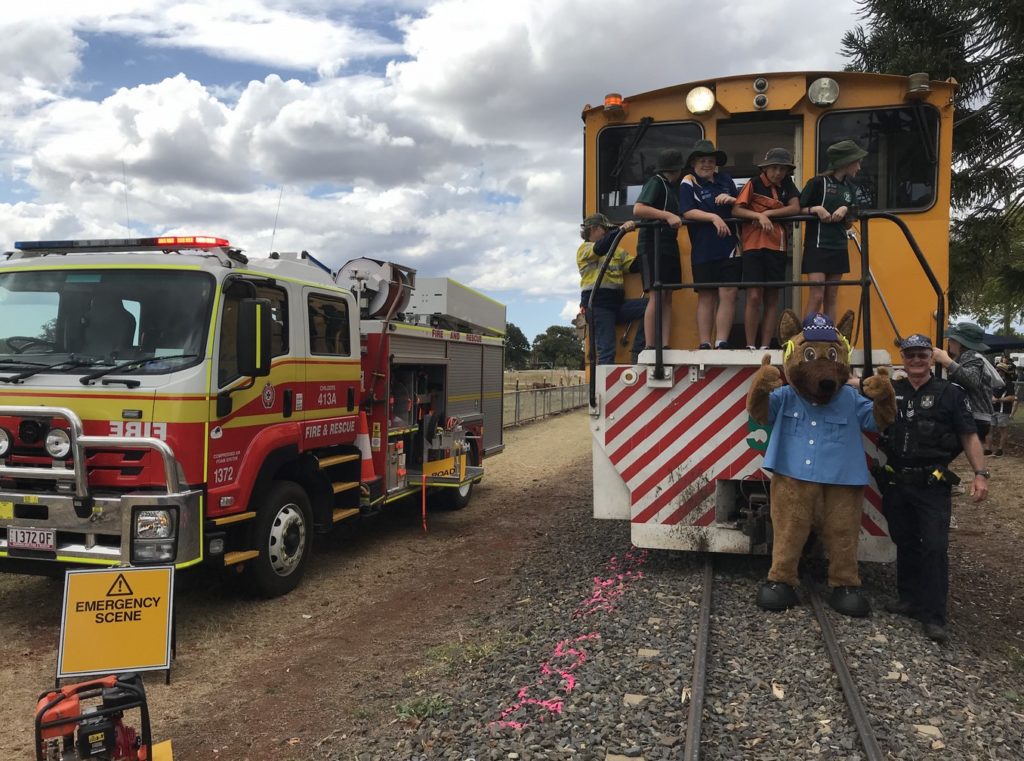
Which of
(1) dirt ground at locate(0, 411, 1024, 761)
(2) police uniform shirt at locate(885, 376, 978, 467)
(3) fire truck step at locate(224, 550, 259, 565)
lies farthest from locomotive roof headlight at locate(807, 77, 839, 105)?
(3) fire truck step at locate(224, 550, 259, 565)

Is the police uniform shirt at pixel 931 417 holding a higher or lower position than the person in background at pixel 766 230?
lower

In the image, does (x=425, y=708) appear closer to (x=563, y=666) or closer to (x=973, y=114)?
(x=563, y=666)

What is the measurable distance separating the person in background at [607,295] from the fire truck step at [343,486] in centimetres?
267

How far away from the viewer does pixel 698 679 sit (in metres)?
3.85

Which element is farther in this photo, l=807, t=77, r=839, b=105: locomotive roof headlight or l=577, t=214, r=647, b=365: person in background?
l=577, t=214, r=647, b=365: person in background

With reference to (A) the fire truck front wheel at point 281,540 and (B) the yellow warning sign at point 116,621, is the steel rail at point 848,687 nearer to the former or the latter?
(B) the yellow warning sign at point 116,621

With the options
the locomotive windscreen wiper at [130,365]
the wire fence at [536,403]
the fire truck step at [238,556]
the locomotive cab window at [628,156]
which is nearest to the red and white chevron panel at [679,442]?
the locomotive cab window at [628,156]

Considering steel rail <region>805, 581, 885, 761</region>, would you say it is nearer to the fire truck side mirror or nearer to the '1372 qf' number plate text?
the fire truck side mirror

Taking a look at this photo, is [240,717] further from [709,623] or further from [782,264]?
[782,264]

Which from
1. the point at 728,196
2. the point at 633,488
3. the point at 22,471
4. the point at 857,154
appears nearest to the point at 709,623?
the point at 633,488

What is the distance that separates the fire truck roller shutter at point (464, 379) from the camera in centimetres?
938

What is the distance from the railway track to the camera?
3.27m

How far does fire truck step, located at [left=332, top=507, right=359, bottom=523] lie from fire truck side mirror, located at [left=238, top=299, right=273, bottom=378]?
1.96m

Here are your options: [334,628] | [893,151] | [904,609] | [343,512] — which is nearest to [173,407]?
[334,628]
